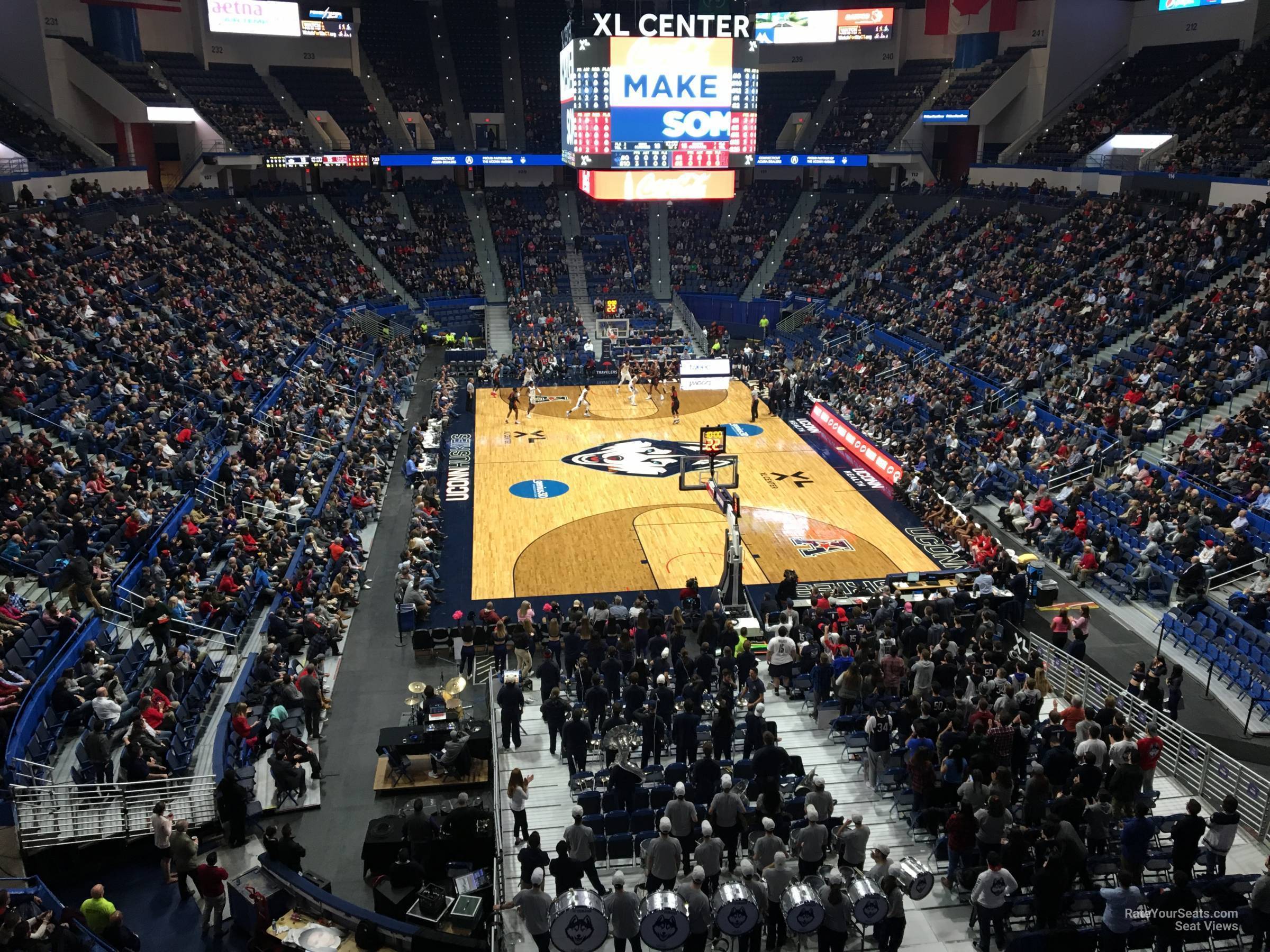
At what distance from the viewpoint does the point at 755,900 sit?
9594 mm

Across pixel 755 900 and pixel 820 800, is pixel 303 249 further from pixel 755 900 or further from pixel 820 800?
pixel 755 900

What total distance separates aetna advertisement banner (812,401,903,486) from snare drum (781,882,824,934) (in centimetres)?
1858

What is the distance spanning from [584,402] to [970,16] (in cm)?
2716

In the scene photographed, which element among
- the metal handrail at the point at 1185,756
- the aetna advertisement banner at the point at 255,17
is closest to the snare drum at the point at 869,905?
the metal handrail at the point at 1185,756

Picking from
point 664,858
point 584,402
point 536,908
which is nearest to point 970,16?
point 584,402

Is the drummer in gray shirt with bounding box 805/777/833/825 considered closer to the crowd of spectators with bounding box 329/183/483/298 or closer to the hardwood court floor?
the hardwood court floor

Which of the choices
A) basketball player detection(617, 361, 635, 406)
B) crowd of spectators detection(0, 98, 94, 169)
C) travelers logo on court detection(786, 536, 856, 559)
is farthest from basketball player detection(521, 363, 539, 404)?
crowd of spectators detection(0, 98, 94, 169)

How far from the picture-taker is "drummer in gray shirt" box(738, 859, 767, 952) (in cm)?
963

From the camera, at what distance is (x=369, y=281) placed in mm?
45312

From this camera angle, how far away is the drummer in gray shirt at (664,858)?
10047 mm

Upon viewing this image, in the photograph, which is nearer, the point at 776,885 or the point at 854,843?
the point at 776,885

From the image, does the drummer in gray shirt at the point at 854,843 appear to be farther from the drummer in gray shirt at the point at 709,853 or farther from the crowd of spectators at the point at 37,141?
the crowd of spectators at the point at 37,141

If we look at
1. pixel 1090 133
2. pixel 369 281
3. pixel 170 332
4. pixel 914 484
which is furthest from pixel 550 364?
pixel 1090 133

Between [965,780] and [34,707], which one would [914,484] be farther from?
[34,707]
